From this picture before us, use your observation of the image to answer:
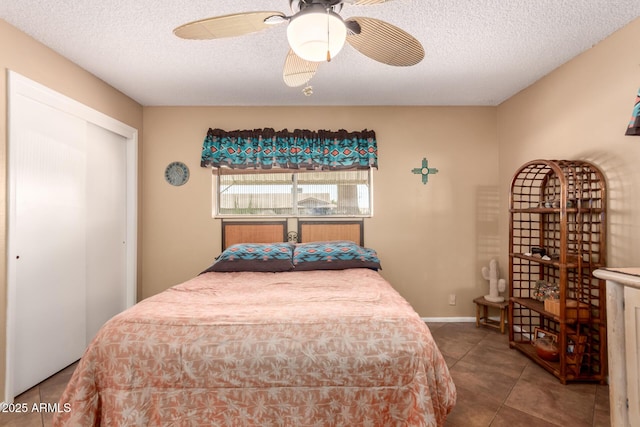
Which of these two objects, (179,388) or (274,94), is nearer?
(179,388)

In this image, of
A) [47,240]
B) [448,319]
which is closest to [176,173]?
[47,240]

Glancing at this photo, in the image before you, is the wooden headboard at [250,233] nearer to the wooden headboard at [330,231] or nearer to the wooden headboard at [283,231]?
the wooden headboard at [283,231]

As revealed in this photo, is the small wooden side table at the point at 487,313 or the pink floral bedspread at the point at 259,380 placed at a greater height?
the pink floral bedspread at the point at 259,380

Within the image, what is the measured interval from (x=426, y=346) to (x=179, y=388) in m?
1.18

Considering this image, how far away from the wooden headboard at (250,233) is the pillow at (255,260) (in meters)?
0.54

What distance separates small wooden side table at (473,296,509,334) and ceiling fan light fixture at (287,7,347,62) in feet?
Result: 10.1

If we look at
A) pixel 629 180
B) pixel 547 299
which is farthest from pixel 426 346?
pixel 629 180

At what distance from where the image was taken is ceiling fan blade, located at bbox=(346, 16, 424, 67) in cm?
147

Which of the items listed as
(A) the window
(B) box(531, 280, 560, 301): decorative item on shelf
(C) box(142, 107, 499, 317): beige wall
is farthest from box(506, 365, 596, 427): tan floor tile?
(A) the window

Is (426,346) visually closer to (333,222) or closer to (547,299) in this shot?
(547,299)

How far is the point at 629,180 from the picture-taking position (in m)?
2.25

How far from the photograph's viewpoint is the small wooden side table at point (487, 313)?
3.34 metres

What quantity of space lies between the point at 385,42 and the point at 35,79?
252 centimetres

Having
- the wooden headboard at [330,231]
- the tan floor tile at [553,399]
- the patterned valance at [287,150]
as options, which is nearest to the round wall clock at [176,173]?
the patterned valance at [287,150]
